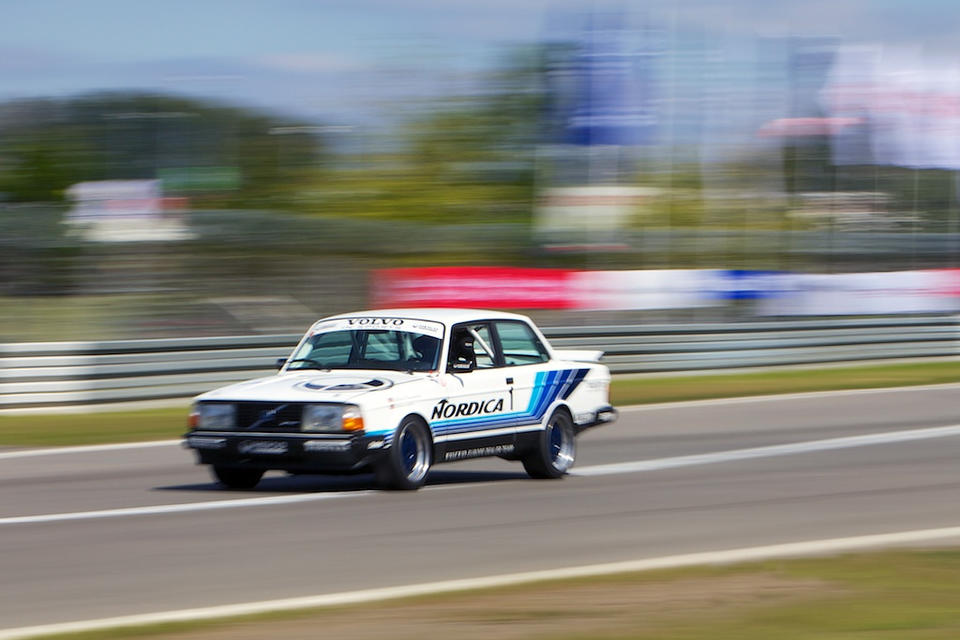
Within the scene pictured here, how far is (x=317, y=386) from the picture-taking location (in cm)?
1052

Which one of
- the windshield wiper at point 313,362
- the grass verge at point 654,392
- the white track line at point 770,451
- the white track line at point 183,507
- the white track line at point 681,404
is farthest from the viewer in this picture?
the grass verge at point 654,392

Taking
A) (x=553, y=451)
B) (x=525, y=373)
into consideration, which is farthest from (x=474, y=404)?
(x=553, y=451)

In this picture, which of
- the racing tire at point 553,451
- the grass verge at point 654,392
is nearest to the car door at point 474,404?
the racing tire at point 553,451

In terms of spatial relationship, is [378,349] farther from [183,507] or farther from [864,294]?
[864,294]

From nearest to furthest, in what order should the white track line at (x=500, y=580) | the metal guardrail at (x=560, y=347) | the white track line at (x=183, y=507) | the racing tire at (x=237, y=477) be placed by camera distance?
the white track line at (x=500, y=580) → the white track line at (x=183, y=507) → the racing tire at (x=237, y=477) → the metal guardrail at (x=560, y=347)

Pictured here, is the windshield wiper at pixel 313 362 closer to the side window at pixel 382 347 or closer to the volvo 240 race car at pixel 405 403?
the volvo 240 race car at pixel 405 403

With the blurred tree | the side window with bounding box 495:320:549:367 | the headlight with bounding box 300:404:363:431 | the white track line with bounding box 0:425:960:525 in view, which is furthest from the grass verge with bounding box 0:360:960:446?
the blurred tree

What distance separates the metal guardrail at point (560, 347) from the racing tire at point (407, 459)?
905 centimetres

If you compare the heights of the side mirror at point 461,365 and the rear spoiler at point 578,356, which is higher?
the side mirror at point 461,365

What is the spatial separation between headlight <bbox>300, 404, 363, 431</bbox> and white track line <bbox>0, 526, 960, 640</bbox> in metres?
2.97

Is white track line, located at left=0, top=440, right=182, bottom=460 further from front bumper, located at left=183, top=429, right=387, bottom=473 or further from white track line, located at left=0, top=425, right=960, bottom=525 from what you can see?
white track line, located at left=0, top=425, right=960, bottom=525

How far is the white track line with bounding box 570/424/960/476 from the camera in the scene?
1291 cm

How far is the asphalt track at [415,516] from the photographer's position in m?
7.16

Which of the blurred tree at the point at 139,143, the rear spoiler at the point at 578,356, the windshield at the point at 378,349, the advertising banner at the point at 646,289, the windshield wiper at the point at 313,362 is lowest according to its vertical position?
the advertising banner at the point at 646,289
